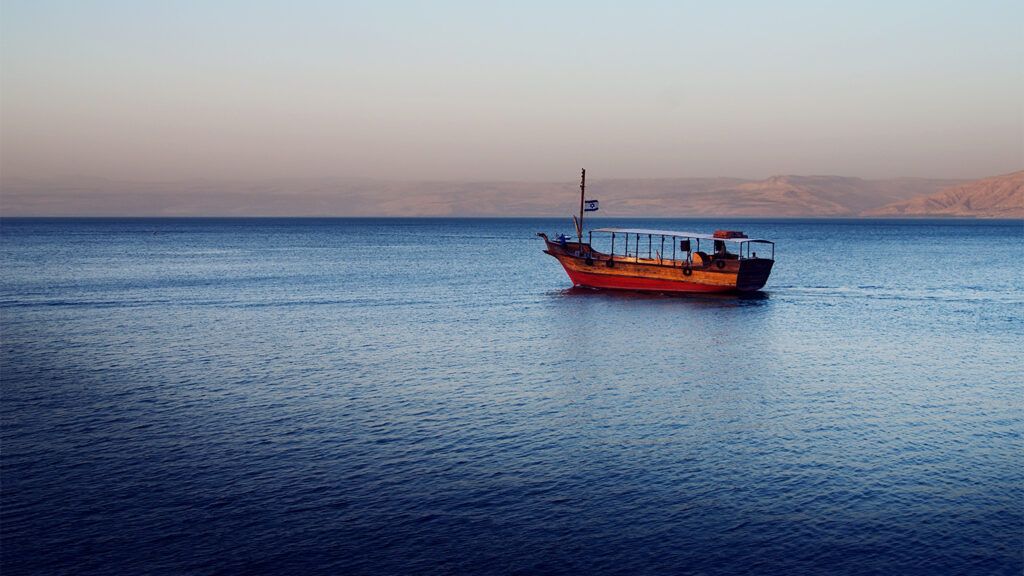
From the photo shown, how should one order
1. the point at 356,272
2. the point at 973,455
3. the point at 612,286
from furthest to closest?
the point at 356,272, the point at 612,286, the point at 973,455

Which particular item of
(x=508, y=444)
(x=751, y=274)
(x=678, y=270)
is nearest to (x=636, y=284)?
(x=678, y=270)

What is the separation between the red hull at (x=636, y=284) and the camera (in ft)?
258

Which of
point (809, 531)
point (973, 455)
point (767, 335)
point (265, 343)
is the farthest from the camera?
point (767, 335)

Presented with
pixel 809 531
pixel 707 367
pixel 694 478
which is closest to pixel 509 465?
pixel 694 478

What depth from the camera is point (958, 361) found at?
4634cm

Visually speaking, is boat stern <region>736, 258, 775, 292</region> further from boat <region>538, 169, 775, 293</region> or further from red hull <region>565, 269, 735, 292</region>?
red hull <region>565, 269, 735, 292</region>

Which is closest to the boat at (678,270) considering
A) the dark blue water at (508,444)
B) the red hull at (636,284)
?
the red hull at (636,284)

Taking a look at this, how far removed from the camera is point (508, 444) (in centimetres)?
2992

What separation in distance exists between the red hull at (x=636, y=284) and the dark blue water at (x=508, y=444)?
1411 cm

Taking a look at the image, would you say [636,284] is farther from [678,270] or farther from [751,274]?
[751,274]

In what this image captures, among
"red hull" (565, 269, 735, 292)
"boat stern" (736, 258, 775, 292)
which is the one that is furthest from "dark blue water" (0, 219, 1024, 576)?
"red hull" (565, 269, 735, 292)

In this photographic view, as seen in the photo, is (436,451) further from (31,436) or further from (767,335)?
(767,335)

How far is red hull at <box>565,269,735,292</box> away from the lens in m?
78.8

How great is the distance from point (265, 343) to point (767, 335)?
3120cm
